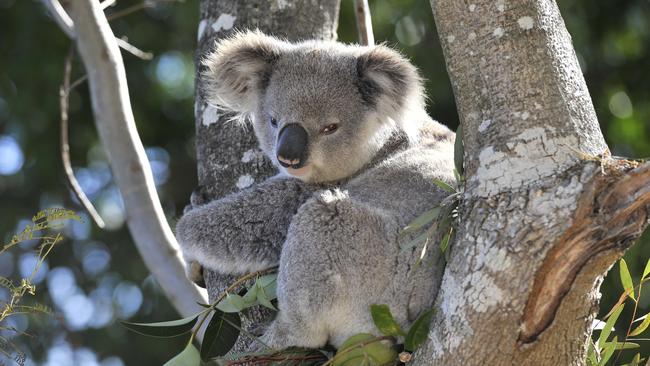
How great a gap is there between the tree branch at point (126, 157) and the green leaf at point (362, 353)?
155 cm

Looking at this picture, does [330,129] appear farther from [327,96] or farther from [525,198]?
[525,198]

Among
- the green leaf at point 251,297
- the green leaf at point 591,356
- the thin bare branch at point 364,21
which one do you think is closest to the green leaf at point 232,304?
the green leaf at point 251,297

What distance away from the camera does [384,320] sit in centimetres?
315

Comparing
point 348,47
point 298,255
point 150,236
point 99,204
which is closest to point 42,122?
point 99,204

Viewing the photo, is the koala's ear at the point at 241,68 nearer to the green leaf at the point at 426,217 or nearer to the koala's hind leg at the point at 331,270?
the koala's hind leg at the point at 331,270

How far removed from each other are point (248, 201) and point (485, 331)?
1570mm

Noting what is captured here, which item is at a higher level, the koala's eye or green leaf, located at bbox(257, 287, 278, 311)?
the koala's eye

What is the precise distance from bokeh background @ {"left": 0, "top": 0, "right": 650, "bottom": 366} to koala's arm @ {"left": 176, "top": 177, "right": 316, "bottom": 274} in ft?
13.4

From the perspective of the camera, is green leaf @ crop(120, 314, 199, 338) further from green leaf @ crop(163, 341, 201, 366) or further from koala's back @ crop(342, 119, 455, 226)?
koala's back @ crop(342, 119, 455, 226)

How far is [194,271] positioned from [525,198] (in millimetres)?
2061

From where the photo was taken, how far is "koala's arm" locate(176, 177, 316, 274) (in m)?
3.95

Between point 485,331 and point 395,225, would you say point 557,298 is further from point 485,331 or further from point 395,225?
point 395,225

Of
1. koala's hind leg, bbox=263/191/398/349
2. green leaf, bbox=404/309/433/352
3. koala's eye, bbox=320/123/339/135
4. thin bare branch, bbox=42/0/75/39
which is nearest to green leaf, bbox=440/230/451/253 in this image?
green leaf, bbox=404/309/433/352

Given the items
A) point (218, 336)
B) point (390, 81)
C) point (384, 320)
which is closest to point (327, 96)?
point (390, 81)
